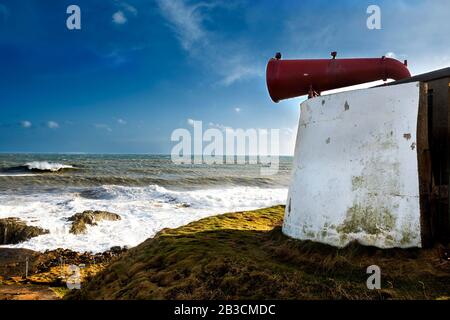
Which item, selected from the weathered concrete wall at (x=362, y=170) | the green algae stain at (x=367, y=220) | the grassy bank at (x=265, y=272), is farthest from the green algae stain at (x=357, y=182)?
the grassy bank at (x=265, y=272)

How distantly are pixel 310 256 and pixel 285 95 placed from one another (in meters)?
3.04

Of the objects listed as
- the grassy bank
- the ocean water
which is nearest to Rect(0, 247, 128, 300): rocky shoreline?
the ocean water

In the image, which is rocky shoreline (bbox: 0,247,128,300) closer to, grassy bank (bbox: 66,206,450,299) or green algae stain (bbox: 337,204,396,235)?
grassy bank (bbox: 66,206,450,299)

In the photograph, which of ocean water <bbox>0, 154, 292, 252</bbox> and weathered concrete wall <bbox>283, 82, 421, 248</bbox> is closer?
weathered concrete wall <bbox>283, 82, 421, 248</bbox>

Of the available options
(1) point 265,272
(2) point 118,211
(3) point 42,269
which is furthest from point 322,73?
(2) point 118,211

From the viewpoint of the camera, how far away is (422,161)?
13.9ft

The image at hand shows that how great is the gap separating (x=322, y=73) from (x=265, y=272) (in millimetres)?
3649

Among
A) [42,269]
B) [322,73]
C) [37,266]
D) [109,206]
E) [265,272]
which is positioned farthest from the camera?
[109,206]

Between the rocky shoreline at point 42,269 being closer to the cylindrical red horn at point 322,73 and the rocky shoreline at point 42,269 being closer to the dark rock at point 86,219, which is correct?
the dark rock at point 86,219

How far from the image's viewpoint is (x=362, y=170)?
14.9 ft

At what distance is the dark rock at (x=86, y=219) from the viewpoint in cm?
1102

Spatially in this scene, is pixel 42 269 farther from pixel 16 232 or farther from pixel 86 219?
pixel 86 219

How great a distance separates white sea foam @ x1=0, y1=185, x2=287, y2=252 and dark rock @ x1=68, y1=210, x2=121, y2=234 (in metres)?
0.25

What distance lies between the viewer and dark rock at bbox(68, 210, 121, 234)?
11020 mm
